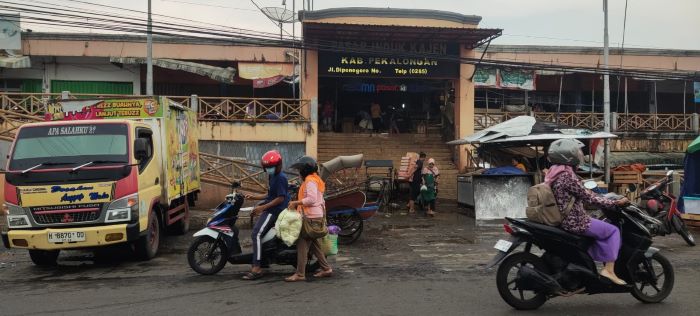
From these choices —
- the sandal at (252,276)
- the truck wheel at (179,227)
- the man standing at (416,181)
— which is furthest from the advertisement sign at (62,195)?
the man standing at (416,181)

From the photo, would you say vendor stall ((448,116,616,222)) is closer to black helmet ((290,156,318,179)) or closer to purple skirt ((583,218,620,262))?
black helmet ((290,156,318,179))

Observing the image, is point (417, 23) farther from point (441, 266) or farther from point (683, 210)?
point (441, 266)

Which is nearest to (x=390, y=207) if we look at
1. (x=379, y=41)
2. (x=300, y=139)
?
(x=300, y=139)

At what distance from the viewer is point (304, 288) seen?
639 cm

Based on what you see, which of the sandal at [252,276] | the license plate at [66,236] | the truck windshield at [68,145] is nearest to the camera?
the sandal at [252,276]

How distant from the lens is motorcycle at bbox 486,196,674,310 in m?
5.26

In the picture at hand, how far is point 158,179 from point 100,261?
154 centimetres

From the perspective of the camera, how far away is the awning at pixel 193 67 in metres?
21.3

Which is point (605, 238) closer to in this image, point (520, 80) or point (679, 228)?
point (679, 228)

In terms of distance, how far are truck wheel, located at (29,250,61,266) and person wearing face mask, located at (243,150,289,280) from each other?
3515 millimetres

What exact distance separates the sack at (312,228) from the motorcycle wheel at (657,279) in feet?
11.1

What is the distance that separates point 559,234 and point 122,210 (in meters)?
5.64

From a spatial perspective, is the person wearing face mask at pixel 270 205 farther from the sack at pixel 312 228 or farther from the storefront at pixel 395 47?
the storefront at pixel 395 47

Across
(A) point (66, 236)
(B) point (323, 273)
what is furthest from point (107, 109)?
(B) point (323, 273)
